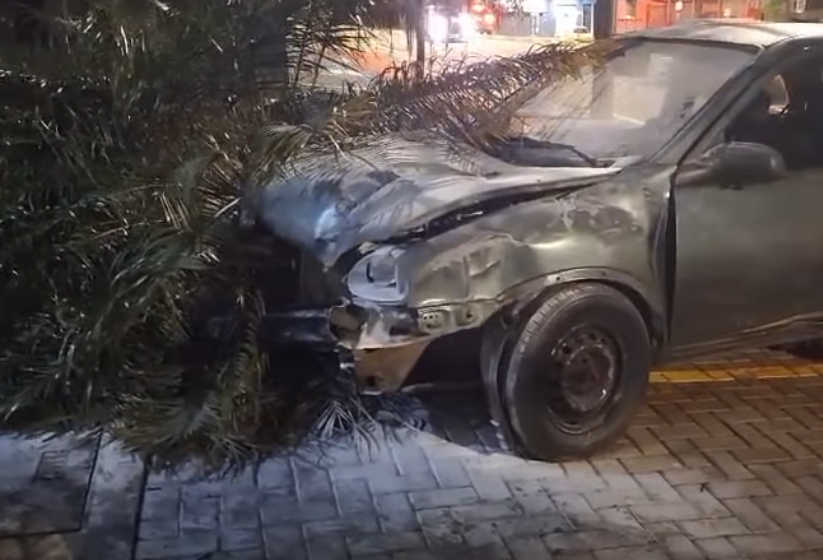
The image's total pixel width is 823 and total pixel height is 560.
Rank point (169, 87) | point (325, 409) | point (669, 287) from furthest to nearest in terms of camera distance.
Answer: point (325, 409)
point (669, 287)
point (169, 87)

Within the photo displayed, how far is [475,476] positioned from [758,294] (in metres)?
1.55

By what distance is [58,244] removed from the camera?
3.99m

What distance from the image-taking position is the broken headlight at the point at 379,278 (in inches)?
164

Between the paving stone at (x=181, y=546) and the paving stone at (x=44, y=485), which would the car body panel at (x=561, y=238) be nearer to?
the paving stone at (x=181, y=546)

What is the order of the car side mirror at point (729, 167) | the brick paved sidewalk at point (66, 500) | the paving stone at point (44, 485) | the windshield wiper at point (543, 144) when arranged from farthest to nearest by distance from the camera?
the windshield wiper at point (543, 144), the car side mirror at point (729, 167), the paving stone at point (44, 485), the brick paved sidewalk at point (66, 500)

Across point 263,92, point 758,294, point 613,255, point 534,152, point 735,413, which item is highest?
point 263,92

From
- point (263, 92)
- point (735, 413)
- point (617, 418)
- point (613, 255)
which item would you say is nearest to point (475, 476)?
point (617, 418)

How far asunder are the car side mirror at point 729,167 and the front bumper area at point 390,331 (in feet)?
3.61

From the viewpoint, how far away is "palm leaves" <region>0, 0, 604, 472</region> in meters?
3.68

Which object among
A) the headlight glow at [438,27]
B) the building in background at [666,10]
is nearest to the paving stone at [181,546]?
the headlight glow at [438,27]

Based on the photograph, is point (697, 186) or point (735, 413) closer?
point (697, 186)

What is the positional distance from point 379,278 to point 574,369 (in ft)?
2.98

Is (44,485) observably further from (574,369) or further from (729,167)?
(729,167)

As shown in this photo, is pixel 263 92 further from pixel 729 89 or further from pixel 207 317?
pixel 729 89
